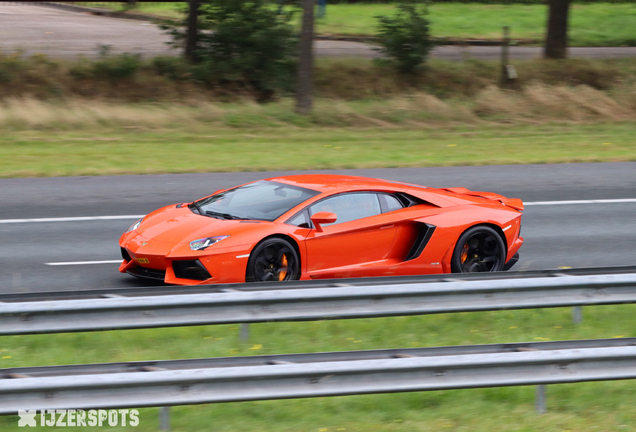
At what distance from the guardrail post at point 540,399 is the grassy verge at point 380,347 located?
0.21 feet

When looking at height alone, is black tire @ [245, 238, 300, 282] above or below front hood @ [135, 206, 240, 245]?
below

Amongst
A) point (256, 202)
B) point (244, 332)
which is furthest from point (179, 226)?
point (244, 332)

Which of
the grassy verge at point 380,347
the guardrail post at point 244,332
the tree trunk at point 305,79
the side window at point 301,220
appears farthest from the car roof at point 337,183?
the tree trunk at point 305,79

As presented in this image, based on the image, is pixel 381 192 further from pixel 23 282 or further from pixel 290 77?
pixel 290 77

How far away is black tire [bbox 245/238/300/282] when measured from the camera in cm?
812

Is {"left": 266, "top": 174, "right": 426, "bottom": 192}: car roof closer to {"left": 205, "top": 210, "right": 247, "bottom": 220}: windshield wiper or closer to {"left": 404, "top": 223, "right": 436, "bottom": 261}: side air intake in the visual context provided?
{"left": 404, "top": 223, "right": 436, "bottom": 261}: side air intake

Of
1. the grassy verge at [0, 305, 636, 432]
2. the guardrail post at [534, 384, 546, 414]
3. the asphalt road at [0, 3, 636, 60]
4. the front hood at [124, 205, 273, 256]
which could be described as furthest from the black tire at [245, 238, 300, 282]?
the asphalt road at [0, 3, 636, 60]

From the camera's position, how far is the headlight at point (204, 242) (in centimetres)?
809

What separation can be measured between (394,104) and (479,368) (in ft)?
68.6

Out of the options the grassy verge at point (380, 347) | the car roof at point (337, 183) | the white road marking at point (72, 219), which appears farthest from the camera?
the white road marking at point (72, 219)

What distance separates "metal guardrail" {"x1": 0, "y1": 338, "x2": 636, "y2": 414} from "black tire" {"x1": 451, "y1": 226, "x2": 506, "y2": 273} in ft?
12.5

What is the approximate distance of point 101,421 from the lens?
16.5 feet

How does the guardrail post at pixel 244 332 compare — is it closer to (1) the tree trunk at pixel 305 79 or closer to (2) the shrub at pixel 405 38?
(1) the tree trunk at pixel 305 79

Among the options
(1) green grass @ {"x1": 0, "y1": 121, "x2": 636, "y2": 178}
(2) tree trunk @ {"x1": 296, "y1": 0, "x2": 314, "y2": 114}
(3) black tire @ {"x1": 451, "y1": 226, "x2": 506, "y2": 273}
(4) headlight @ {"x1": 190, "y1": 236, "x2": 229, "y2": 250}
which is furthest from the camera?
(2) tree trunk @ {"x1": 296, "y1": 0, "x2": 314, "y2": 114}
